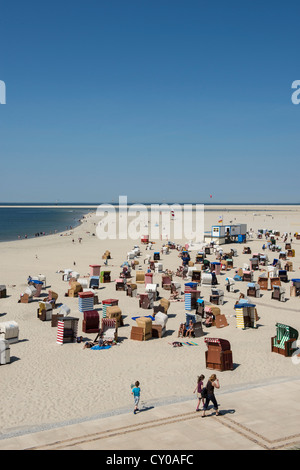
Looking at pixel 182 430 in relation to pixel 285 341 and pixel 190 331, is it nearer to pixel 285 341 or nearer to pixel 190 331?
pixel 285 341

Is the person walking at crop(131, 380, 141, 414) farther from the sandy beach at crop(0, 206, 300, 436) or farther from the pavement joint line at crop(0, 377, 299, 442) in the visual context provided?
the sandy beach at crop(0, 206, 300, 436)

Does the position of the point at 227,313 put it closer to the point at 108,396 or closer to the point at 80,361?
the point at 80,361

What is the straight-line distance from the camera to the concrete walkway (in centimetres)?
932

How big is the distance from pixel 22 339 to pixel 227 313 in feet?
35.3

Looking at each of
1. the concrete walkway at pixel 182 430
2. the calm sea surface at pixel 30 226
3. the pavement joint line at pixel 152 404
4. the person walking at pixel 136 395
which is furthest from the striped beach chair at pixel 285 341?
the calm sea surface at pixel 30 226

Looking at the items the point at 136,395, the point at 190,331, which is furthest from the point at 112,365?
the point at 190,331

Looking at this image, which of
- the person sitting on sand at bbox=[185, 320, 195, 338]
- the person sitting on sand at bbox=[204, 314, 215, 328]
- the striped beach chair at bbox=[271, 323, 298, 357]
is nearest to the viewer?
the striped beach chair at bbox=[271, 323, 298, 357]

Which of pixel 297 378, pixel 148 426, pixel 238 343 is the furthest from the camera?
pixel 238 343

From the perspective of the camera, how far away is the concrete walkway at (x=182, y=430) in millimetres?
9320

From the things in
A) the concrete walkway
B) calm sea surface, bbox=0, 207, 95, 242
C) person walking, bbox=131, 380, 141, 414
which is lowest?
the concrete walkway

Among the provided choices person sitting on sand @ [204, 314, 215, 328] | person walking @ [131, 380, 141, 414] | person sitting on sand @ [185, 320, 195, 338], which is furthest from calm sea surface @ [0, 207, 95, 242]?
person walking @ [131, 380, 141, 414]

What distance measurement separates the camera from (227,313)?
22297mm
